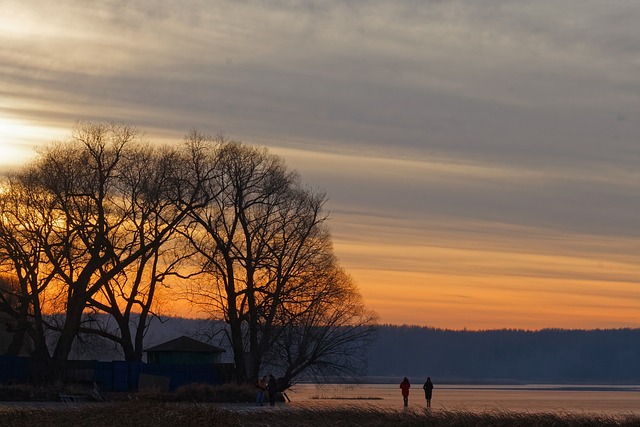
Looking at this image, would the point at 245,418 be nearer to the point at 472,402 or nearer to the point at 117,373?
the point at 117,373

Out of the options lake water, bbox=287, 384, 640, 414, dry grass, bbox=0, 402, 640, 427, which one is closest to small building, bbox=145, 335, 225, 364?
lake water, bbox=287, 384, 640, 414

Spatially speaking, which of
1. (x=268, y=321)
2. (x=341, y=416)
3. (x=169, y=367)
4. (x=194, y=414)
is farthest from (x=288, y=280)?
(x=194, y=414)

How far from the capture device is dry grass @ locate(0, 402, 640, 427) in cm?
4066

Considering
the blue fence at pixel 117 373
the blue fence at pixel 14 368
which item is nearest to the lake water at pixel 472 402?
the blue fence at pixel 117 373

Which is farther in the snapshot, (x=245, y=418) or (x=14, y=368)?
(x=14, y=368)

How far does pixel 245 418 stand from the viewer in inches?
1698

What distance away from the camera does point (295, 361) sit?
76.9 meters

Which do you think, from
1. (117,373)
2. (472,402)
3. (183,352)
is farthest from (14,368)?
(472,402)

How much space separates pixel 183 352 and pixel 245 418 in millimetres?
34053

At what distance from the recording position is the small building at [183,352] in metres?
76.4

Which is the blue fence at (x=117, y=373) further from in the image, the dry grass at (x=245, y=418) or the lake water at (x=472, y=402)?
the dry grass at (x=245, y=418)

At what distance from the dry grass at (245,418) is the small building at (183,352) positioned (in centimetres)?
2871

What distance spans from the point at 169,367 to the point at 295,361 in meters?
9.45

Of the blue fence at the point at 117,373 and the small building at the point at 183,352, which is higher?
the small building at the point at 183,352
